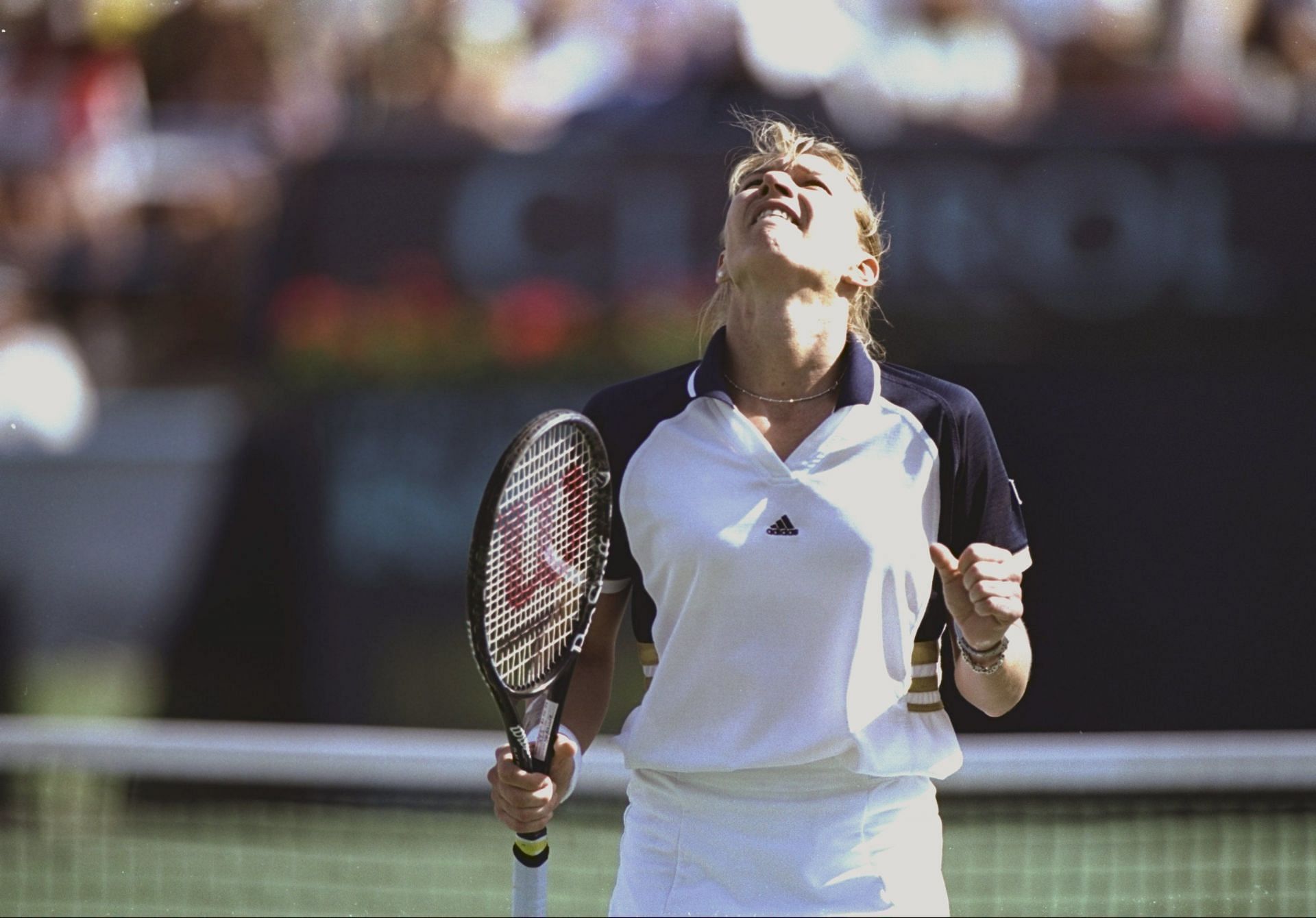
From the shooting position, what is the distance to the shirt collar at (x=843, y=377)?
7.93 ft

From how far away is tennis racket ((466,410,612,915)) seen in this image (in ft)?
7.55

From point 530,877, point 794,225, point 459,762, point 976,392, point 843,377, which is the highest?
point 794,225

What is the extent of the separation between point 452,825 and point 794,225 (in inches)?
135

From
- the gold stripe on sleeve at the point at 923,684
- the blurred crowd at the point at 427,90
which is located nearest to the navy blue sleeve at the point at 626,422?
the gold stripe on sleeve at the point at 923,684

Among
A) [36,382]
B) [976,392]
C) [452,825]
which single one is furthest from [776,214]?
[36,382]

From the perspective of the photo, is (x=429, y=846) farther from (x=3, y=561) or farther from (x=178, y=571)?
(x=3, y=561)

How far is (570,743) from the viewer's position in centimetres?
243

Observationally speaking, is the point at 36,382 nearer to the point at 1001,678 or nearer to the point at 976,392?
the point at 976,392

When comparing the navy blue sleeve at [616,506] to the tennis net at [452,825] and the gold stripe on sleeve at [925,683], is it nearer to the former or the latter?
the gold stripe on sleeve at [925,683]

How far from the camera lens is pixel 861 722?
2283 millimetres

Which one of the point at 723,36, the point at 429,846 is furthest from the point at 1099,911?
the point at 723,36

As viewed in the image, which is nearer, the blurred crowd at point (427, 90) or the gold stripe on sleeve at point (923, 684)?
the gold stripe on sleeve at point (923, 684)

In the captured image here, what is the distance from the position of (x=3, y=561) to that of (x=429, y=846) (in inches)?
96.5

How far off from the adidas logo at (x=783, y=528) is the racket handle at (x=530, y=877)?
0.48 metres
